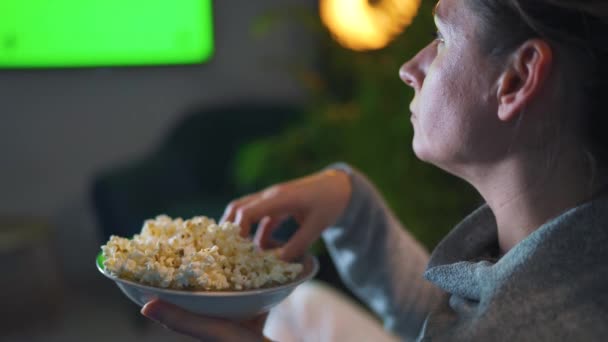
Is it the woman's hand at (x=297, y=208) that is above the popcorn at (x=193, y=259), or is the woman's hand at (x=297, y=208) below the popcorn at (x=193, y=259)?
below

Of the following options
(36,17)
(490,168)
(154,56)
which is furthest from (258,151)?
(490,168)

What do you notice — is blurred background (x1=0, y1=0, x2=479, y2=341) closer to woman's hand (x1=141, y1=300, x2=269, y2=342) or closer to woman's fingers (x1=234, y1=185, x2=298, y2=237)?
woman's fingers (x1=234, y1=185, x2=298, y2=237)

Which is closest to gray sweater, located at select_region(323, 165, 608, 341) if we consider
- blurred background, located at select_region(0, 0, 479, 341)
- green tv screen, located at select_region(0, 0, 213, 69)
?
blurred background, located at select_region(0, 0, 479, 341)

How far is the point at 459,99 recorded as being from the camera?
2.64ft

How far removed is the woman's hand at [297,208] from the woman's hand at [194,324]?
0.23m

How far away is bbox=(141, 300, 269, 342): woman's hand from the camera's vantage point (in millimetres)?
779

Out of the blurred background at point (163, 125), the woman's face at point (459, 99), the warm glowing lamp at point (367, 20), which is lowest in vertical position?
the blurred background at point (163, 125)

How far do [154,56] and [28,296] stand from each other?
131 centimetres

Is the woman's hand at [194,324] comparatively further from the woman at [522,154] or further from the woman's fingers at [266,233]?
the woman's fingers at [266,233]

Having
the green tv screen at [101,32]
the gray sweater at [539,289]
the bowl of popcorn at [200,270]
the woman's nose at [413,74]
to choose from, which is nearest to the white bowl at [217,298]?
the bowl of popcorn at [200,270]

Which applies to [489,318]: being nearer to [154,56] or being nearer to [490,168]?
[490,168]

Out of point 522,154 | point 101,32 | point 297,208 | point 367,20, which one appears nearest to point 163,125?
point 101,32

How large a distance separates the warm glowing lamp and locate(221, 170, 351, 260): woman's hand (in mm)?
1337

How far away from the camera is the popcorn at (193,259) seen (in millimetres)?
777
